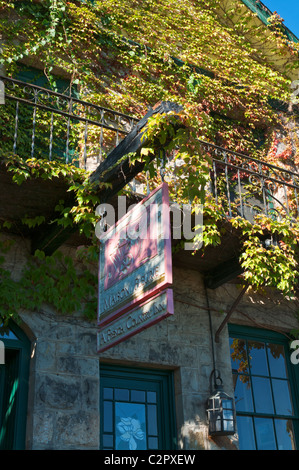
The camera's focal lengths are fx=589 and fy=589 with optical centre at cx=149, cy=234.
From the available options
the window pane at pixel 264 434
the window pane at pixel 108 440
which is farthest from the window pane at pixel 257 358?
the window pane at pixel 108 440

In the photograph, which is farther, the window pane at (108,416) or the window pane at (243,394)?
the window pane at (243,394)

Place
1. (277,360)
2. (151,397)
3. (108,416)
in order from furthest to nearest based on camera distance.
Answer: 1. (277,360)
2. (151,397)
3. (108,416)

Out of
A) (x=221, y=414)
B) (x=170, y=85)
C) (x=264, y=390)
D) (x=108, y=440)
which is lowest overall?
(x=108, y=440)

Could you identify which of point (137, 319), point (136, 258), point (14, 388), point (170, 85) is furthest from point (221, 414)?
point (170, 85)

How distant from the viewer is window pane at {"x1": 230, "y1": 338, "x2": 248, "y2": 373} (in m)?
7.89

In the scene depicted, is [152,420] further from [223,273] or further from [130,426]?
[223,273]

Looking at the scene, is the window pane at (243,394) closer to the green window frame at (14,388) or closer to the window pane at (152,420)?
the window pane at (152,420)

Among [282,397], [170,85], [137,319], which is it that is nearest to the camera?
[137,319]

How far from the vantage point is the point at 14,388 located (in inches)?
244

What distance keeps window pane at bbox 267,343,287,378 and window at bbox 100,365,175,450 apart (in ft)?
6.04

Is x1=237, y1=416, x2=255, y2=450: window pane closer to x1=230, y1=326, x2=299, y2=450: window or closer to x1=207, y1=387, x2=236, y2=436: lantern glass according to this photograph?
x1=230, y1=326, x2=299, y2=450: window

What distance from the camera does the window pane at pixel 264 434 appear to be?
7594 mm

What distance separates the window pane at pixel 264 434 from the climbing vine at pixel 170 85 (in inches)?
71.2

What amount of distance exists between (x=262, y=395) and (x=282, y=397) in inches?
14.9
